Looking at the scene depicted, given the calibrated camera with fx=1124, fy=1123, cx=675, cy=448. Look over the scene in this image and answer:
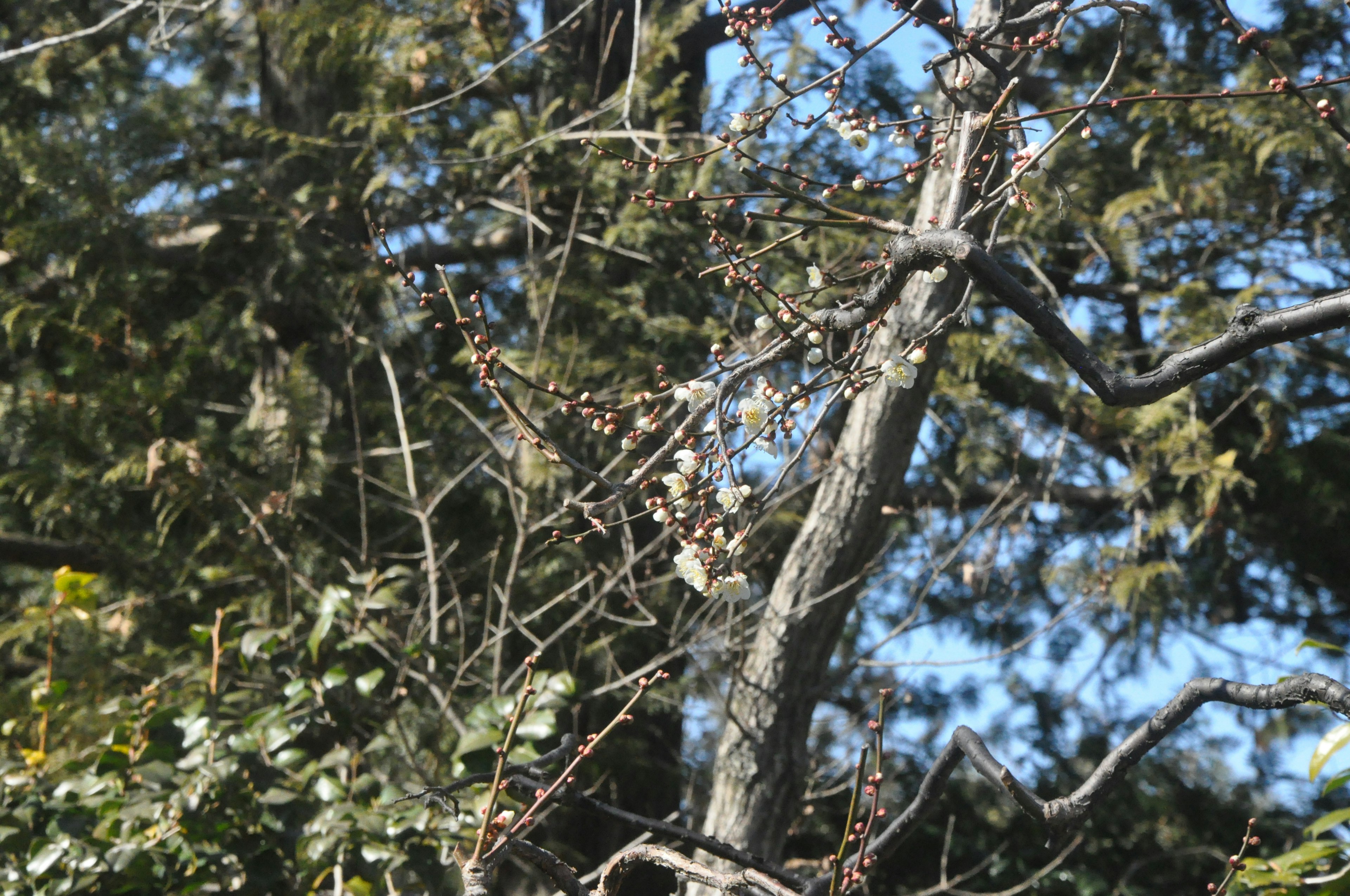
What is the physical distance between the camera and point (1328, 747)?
168 cm

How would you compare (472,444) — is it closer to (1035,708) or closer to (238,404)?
(238,404)

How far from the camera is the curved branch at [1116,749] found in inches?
41.8

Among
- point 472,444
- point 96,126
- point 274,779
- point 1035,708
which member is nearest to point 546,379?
point 472,444

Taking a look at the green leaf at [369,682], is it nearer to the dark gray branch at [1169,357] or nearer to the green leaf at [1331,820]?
the dark gray branch at [1169,357]

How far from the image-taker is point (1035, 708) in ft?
15.4

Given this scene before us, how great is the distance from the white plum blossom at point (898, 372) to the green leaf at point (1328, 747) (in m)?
0.82

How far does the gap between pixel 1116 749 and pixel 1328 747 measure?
775 mm

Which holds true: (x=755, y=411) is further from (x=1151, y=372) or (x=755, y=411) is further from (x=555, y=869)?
(x=555, y=869)

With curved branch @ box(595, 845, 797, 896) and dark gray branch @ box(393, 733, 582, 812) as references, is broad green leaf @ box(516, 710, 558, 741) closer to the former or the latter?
dark gray branch @ box(393, 733, 582, 812)

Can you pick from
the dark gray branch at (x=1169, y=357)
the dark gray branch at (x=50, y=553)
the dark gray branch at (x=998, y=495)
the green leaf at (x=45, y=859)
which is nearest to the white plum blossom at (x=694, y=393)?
the dark gray branch at (x=1169, y=357)

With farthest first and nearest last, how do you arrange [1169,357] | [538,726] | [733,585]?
1. [538,726]
2. [733,585]
3. [1169,357]

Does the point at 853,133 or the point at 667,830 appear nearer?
the point at 667,830

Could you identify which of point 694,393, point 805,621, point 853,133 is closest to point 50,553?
point 805,621

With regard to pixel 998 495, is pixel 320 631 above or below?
below
